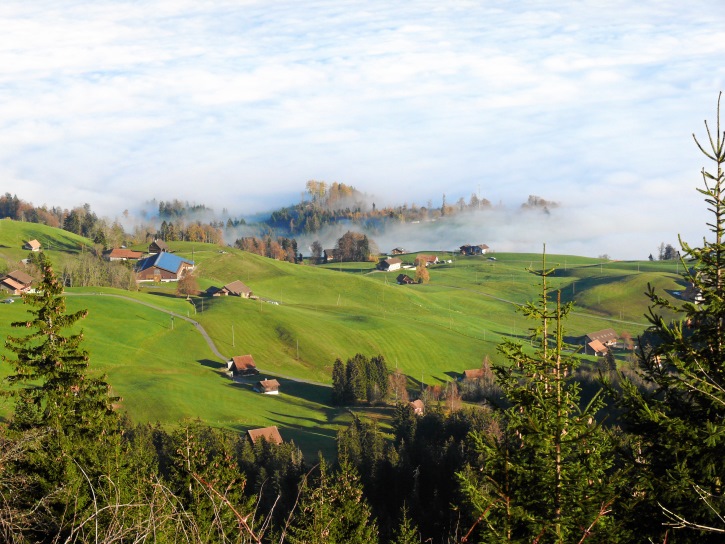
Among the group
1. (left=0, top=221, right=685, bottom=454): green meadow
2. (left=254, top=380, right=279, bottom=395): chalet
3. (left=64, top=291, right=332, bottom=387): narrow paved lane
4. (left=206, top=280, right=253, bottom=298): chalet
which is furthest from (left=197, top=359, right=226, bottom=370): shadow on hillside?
(left=206, top=280, right=253, bottom=298): chalet

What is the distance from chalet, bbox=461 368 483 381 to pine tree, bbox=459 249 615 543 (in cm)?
10169

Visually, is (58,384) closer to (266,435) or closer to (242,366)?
(266,435)

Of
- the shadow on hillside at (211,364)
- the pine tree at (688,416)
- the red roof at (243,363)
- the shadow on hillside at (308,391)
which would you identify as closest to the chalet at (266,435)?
the shadow on hillside at (308,391)

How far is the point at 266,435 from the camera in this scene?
79000 mm

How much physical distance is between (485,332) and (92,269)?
8087cm

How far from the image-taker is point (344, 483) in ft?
118

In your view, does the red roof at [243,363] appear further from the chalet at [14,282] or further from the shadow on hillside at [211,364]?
the chalet at [14,282]

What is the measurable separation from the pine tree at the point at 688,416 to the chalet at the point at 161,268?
562 ft

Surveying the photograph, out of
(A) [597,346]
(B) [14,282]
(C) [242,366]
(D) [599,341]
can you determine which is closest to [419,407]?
(C) [242,366]

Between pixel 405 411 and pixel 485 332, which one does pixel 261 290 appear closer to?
pixel 485 332

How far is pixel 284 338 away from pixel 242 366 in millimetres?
16888

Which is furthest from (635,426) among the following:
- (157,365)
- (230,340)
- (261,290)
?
(261,290)

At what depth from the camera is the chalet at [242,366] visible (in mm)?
112438

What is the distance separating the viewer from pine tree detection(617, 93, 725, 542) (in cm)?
1484
